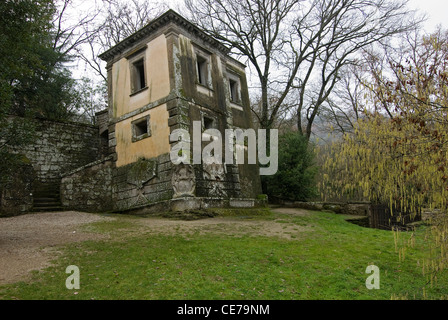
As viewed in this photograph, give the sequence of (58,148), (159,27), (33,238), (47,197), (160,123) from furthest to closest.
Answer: (58,148) → (159,27) → (47,197) → (160,123) → (33,238)

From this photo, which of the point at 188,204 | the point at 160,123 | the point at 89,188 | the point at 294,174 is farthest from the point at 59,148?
the point at 294,174

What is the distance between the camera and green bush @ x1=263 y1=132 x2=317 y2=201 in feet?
54.1

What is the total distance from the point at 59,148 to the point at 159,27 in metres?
7.26

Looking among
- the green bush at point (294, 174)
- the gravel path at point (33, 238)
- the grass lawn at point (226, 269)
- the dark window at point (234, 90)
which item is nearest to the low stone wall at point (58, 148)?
the gravel path at point (33, 238)

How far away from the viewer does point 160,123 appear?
12375mm

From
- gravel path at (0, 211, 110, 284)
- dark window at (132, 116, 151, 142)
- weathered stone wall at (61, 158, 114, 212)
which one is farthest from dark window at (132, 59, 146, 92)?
gravel path at (0, 211, 110, 284)

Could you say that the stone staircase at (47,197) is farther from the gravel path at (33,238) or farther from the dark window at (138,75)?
the dark window at (138,75)

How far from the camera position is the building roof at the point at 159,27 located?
1260cm

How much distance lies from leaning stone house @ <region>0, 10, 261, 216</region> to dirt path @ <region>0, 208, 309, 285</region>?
1895mm

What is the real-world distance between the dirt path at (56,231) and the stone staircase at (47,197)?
1.24 m

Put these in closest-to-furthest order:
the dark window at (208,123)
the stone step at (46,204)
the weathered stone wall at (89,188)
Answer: the stone step at (46,204) < the weathered stone wall at (89,188) < the dark window at (208,123)

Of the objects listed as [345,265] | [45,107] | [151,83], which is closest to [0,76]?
[151,83]

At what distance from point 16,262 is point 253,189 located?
36.3 ft

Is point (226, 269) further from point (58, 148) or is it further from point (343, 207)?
point (58, 148)
